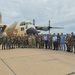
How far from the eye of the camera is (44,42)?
59.4 feet

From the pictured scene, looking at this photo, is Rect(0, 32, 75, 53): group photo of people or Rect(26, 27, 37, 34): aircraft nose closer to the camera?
Rect(0, 32, 75, 53): group photo of people

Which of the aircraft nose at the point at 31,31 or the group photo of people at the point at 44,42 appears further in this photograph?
the aircraft nose at the point at 31,31

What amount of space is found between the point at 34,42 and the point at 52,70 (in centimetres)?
1001

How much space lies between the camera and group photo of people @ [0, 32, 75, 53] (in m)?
15.5

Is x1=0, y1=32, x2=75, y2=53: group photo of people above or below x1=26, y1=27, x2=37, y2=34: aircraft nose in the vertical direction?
below

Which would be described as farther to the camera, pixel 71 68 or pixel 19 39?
pixel 19 39

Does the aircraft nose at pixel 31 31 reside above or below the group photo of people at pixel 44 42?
above

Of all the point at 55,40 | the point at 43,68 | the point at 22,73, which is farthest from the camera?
the point at 55,40

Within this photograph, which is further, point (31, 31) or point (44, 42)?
point (31, 31)

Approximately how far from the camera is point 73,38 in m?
15.2

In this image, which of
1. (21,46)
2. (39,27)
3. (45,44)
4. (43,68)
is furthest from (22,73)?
(39,27)

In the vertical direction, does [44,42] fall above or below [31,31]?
below

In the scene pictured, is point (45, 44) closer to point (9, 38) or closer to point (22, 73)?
point (9, 38)

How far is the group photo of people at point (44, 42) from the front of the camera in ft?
50.8
